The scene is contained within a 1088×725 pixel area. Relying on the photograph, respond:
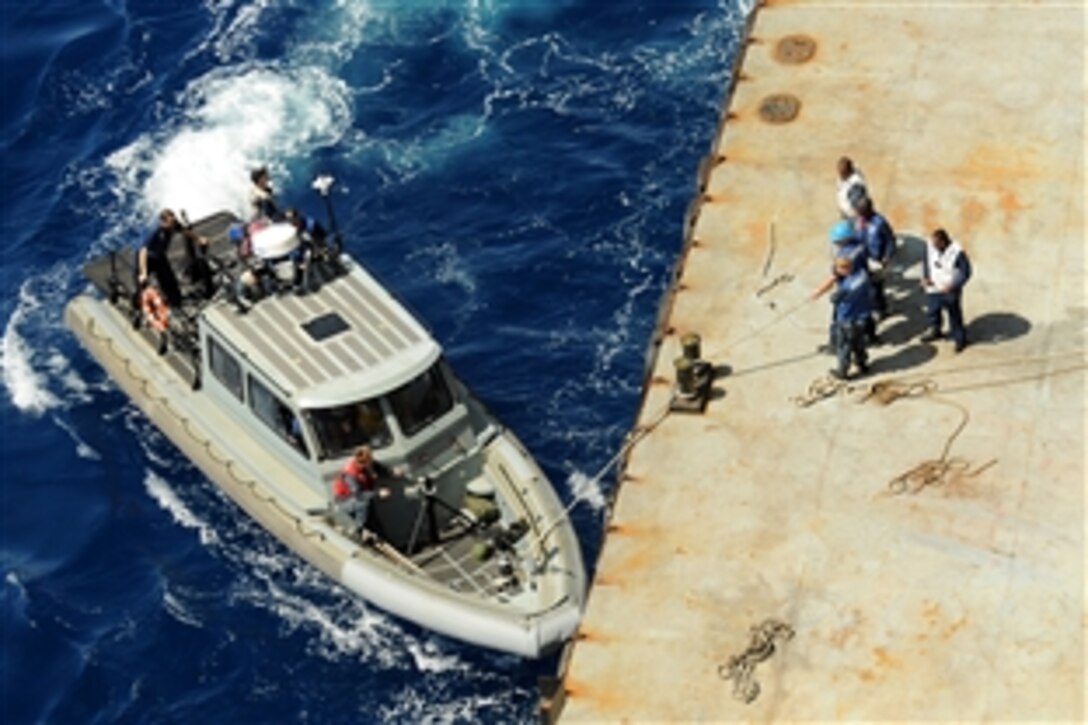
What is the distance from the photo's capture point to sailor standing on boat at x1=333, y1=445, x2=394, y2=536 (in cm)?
2783

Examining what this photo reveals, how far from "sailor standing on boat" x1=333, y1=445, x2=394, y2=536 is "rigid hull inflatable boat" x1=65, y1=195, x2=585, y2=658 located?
0.14 m

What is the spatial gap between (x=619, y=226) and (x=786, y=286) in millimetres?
10971

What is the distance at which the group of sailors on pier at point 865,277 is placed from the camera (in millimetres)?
23594

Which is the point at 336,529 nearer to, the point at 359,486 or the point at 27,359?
the point at 359,486

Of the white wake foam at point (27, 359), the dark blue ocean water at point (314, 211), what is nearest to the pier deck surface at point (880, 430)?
the dark blue ocean water at point (314, 211)

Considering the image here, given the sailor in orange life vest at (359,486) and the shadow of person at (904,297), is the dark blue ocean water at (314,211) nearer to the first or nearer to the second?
the sailor in orange life vest at (359,486)

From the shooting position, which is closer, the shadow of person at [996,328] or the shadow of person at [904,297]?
the shadow of person at [996,328]

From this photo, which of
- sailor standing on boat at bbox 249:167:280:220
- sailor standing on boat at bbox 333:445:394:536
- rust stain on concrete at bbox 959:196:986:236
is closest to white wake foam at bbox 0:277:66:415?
sailor standing on boat at bbox 249:167:280:220

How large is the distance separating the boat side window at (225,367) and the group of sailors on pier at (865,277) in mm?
9910

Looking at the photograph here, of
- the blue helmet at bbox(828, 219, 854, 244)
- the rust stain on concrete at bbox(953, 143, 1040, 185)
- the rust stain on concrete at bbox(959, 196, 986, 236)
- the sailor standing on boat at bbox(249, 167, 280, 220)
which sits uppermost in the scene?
the blue helmet at bbox(828, 219, 854, 244)

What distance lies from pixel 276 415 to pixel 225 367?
172 centimetres

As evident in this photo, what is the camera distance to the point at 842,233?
2416 cm

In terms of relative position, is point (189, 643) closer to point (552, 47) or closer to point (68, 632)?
point (68, 632)

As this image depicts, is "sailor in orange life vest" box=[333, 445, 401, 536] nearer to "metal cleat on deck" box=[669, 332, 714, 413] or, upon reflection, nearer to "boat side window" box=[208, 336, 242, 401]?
"boat side window" box=[208, 336, 242, 401]
